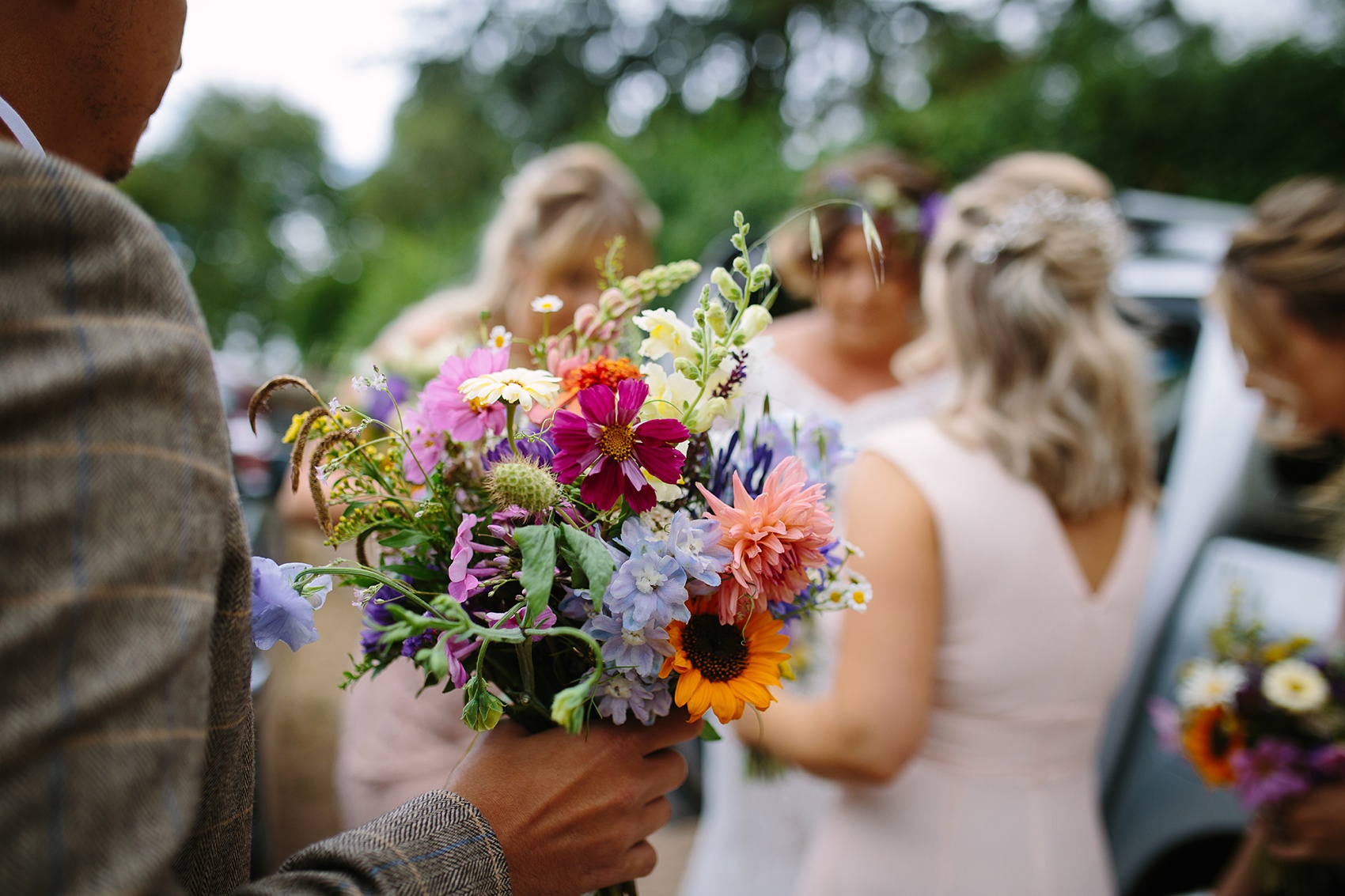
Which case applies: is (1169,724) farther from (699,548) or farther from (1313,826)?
(699,548)

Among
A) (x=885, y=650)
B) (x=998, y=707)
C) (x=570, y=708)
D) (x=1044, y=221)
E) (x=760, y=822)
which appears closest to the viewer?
(x=570, y=708)

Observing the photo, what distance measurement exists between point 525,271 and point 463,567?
2315mm

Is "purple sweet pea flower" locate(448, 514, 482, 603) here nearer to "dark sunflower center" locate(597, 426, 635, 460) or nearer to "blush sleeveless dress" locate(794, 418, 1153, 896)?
"dark sunflower center" locate(597, 426, 635, 460)

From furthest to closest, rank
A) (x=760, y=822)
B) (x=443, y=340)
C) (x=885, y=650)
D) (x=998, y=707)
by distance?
(x=760, y=822)
(x=443, y=340)
(x=998, y=707)
(x=885, y=650)

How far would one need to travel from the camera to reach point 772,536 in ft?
2.87

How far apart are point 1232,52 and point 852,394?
24.5ft

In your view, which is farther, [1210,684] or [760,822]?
[760,822]

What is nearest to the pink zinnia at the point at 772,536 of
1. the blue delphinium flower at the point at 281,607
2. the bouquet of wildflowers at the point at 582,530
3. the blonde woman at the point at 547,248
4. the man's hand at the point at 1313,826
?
the bouquet of wildflowers at the point at 582,530

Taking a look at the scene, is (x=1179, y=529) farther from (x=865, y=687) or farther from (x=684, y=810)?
(x=684, y=810)

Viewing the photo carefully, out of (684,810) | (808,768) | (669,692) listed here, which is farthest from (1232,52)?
(669,692)

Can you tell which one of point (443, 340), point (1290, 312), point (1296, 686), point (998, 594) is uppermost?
point (1290, 312)

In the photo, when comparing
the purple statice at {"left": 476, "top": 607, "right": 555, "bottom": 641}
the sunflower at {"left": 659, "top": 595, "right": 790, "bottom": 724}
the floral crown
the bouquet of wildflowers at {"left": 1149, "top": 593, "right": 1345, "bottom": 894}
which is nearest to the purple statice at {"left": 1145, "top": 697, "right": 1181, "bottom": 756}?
the bouquet of wildflowers at {"left": 1149, "top": 593, "right": 1345, "bottom": 894}

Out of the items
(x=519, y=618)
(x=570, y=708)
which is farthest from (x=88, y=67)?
(x=570, y=708)

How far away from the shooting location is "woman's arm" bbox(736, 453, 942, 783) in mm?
1630
